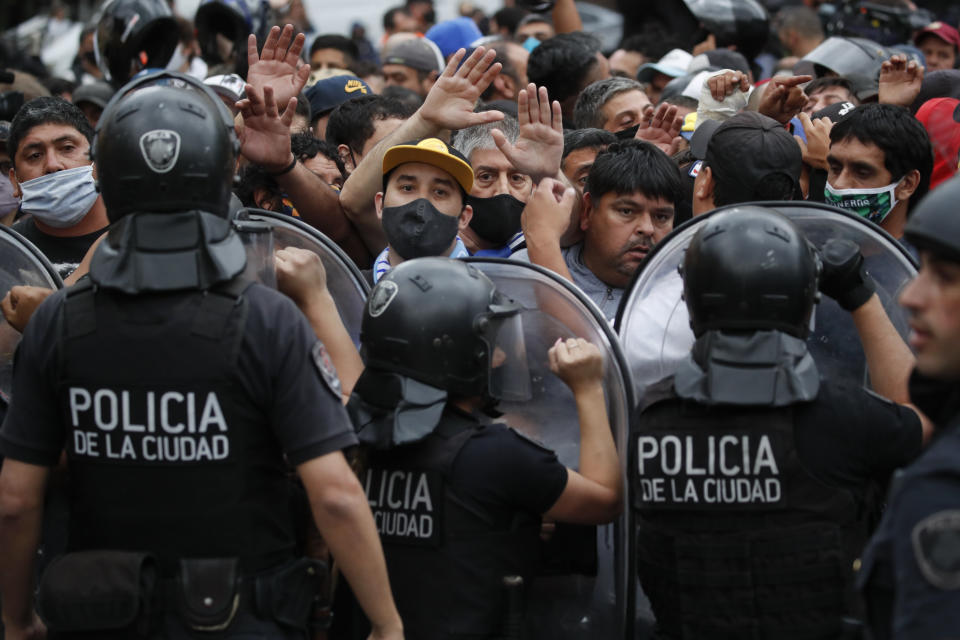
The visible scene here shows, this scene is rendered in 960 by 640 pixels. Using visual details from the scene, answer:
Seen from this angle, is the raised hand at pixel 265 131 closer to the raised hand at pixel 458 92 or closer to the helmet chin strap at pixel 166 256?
the raised hand at pixel 458 92

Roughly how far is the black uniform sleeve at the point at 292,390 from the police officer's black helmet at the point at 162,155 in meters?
0.32

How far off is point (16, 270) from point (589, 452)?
2011 mm

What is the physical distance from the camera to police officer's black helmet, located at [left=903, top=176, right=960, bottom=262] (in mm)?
2236

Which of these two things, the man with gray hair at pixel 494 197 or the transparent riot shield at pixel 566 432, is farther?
the man with gray hair at pixel 494 197

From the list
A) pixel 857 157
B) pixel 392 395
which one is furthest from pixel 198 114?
pixel 857 157

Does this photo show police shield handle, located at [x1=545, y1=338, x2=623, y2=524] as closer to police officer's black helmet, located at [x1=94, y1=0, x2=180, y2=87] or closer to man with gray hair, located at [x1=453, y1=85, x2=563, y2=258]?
man with gray hair, located at [x1=453, y1=85, x2=563, y2=258]

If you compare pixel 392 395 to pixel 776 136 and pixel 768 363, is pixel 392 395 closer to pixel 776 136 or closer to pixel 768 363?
pixel 768 363

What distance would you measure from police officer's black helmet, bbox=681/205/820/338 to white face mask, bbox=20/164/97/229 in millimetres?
2764

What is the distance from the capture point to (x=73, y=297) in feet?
9.70

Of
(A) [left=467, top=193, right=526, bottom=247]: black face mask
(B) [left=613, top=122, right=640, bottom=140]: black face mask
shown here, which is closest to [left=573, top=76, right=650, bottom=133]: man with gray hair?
(B) [left=613, top=122, right=640, bottom=140]: black face mask

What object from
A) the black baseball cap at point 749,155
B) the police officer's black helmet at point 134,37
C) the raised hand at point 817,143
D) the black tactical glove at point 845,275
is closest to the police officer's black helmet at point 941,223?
the black tactical glove at point 845,275

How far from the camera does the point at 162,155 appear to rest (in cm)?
293

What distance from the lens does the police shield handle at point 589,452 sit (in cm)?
328

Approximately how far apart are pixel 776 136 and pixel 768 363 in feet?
4.66
